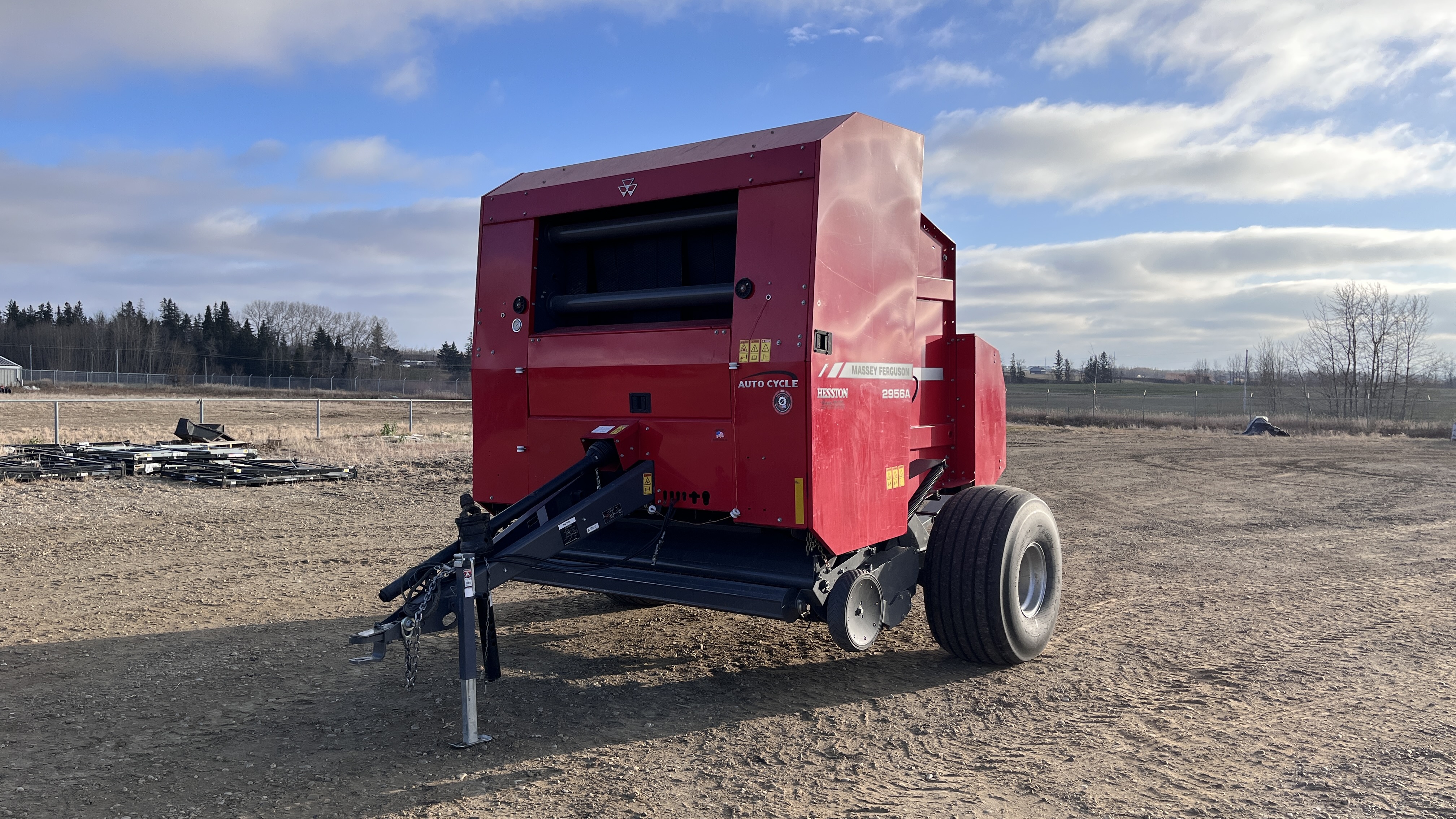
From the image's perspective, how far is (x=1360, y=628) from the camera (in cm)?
682

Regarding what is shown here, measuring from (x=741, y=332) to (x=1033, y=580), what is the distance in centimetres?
296

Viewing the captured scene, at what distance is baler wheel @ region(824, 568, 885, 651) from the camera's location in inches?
188

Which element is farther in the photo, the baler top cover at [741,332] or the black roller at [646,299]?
the black roller at [646,299]

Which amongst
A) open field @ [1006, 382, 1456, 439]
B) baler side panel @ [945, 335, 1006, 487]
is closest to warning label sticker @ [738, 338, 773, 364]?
baler side panel @ [945, 335, 1006, 487]

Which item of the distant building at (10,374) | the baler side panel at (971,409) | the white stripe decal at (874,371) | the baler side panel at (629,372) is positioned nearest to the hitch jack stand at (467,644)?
the baler side panel at (629,372)

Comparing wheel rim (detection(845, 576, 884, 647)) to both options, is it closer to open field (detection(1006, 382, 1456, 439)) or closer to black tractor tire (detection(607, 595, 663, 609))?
black tractor tire (detection(607, 595, 663, 609))

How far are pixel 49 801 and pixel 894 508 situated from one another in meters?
4.36

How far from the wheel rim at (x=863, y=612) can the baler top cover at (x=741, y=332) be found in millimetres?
245

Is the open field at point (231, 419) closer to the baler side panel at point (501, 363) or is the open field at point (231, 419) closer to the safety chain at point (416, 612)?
the baler side panel at point (501, 363)

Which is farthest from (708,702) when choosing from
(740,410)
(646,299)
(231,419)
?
(231,419)

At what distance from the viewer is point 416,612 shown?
427cm

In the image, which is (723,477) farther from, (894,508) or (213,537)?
(213,537)

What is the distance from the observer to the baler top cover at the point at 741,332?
476 centimetres

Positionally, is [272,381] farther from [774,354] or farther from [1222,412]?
[774,354]
